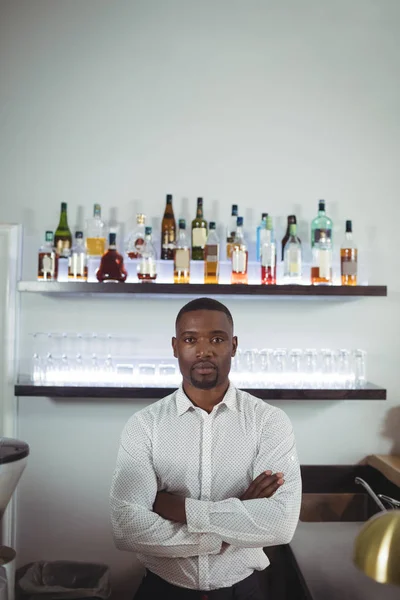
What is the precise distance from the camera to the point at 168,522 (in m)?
1.48

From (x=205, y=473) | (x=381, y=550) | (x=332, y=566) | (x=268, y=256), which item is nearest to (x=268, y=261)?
(x=268, y=256)

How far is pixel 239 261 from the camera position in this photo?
247cm

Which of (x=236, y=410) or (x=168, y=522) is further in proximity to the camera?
(x=236, y=410)

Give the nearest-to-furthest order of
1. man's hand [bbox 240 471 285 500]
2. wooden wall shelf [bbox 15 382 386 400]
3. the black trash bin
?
man's hand [bbox 240 471 285 500], the black trash bin, wooden wall shelf [bbox 15 382 386 400]

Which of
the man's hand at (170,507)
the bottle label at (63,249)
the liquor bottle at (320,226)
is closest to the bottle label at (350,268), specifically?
the liquor bottle at (320,226)

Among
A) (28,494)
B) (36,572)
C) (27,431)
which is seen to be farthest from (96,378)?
(36,572)

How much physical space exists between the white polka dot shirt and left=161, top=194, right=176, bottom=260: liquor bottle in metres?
1.00

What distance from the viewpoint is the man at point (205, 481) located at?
146cm

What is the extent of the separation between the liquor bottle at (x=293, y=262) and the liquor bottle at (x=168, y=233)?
1.75 feet

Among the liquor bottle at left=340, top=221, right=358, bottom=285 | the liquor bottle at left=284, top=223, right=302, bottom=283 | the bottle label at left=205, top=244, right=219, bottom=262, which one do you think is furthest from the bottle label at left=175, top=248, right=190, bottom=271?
the liquor bottle at left=340, top=221, right=358, bottom=285

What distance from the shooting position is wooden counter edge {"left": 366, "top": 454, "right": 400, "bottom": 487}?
2.30 m

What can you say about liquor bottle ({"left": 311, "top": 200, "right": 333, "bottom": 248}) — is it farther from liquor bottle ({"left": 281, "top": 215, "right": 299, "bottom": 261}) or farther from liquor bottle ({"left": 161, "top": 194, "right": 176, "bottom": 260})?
liquor bottle ({"left": 161, "top": 194, "right": 176, "bottom": 260})

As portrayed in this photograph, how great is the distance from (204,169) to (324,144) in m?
0.60

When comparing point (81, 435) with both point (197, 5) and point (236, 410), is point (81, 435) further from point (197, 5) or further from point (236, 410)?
point (197, 5)
